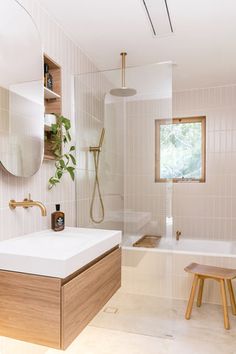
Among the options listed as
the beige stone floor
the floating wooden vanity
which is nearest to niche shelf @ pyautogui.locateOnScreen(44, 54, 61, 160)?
the floating wooden vanity

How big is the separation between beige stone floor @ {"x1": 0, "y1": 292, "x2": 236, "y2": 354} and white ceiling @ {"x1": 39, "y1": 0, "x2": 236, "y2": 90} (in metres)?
2.19

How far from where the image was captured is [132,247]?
2451 mm

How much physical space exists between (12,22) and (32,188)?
0.98 m

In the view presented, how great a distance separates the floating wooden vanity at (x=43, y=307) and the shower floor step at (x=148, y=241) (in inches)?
46.7

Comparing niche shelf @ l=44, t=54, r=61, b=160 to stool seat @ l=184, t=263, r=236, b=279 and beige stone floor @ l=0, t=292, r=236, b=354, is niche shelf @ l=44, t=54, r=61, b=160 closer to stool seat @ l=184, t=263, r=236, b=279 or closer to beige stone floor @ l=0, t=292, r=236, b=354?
beige stone floor @ l=0, t=292, r=236, b=354

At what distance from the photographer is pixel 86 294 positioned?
4.35 ft

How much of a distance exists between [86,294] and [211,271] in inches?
61.2

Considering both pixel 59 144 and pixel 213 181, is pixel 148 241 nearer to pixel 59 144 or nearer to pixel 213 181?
pixel 59 144

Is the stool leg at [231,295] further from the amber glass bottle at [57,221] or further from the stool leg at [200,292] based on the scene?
the amber glass bottle at [57,221]

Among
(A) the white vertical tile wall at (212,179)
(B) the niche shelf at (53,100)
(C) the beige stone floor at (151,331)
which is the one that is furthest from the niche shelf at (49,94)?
(A) the white vertical tile wall at (212,179)

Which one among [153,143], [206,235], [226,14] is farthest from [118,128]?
[206,235]

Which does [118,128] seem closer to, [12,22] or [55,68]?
[55,68]

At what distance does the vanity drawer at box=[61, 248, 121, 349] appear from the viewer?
116 cm

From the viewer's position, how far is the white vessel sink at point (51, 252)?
1155 mm
